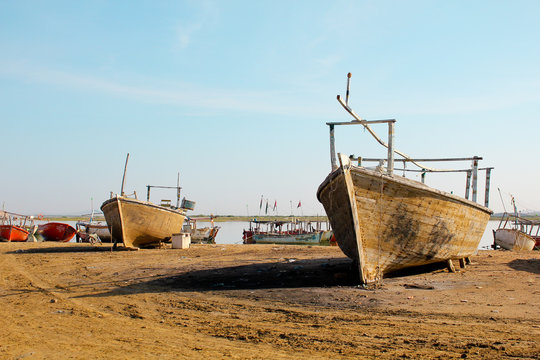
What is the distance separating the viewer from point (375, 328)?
5523 mm

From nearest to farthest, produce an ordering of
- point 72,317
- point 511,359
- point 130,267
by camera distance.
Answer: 1. point 511,359
2. point 72,317
3. point 130,267

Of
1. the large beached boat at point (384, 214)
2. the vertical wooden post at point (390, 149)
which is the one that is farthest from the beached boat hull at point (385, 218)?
the vertical wooden post at point (390, 149)

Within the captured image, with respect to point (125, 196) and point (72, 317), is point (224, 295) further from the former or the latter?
point (125, 196)

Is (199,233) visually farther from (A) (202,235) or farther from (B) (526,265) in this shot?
(B) (526,265)

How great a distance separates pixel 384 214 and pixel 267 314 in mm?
3779

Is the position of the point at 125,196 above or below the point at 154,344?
above

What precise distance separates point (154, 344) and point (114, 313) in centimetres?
220

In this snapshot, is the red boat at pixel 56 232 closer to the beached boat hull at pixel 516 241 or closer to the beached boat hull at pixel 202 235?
the beached boat hull at pixel 202 235

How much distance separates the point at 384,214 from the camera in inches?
356

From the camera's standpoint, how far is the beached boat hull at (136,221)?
60.1 feet

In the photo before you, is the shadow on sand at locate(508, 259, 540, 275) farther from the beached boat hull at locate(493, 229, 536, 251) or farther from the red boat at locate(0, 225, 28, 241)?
the red boat at locate(0, 225, 28, 241)

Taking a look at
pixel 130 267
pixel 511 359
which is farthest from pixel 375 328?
pixel 130 267

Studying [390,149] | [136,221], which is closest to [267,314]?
[390,149]

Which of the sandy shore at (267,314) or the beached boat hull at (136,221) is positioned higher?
the beached boat hull at (136,221)
